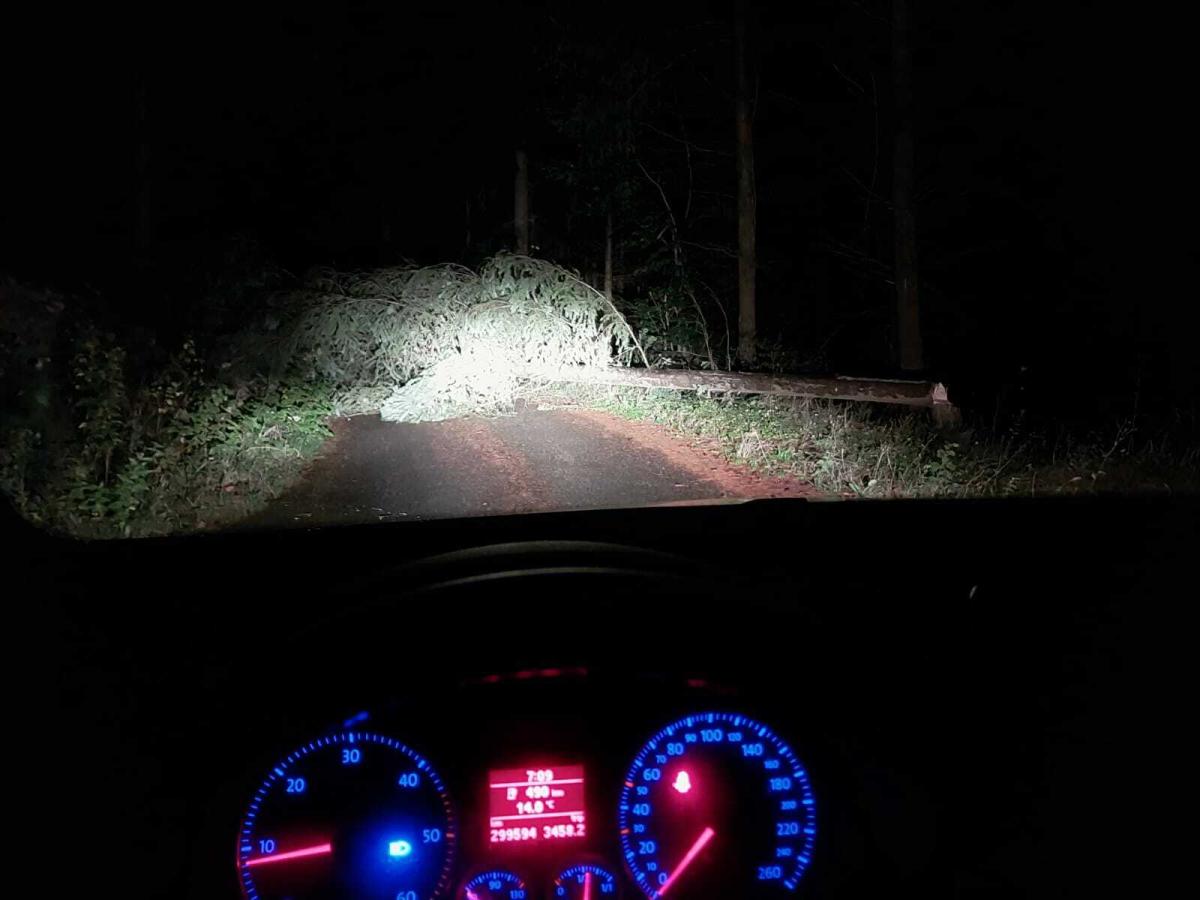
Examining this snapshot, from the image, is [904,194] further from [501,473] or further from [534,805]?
[534,805]

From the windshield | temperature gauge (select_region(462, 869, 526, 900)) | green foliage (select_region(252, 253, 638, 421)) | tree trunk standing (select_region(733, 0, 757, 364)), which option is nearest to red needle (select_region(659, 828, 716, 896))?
temperature gauge (select_region(462, 869, 526, 900))

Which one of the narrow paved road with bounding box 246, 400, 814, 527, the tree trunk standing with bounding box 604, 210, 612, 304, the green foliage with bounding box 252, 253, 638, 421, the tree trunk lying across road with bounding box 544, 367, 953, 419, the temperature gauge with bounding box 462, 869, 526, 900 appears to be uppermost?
the tree trunk standing with bounding box 604, 210, 612, 304

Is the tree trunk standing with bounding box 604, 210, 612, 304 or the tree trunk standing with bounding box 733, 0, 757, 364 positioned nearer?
the tree trunk standing with bounding box 733, 0, 757, 364

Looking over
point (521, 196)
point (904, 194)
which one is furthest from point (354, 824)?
point (521, 196)

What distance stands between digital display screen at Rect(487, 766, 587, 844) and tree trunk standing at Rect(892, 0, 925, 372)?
46.5 ft

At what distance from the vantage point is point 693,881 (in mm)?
2902

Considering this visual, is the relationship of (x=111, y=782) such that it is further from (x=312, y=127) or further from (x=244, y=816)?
(x=312, y=127)

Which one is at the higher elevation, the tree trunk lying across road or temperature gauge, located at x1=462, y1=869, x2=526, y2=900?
the tree trunk lying across road

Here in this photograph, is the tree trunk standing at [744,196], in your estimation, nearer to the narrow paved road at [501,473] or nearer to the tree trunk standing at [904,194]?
the tree trunk standing at [904,194]

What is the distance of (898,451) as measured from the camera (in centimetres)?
1120

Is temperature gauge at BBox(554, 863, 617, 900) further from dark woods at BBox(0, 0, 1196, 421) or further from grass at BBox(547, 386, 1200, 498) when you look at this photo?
dark woods at BBox(0, 0, 1196, 421)

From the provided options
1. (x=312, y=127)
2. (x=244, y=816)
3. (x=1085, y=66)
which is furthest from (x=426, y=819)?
(x=312, y=127)

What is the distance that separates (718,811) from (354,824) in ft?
3.20

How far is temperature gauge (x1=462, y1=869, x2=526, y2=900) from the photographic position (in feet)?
9.29
